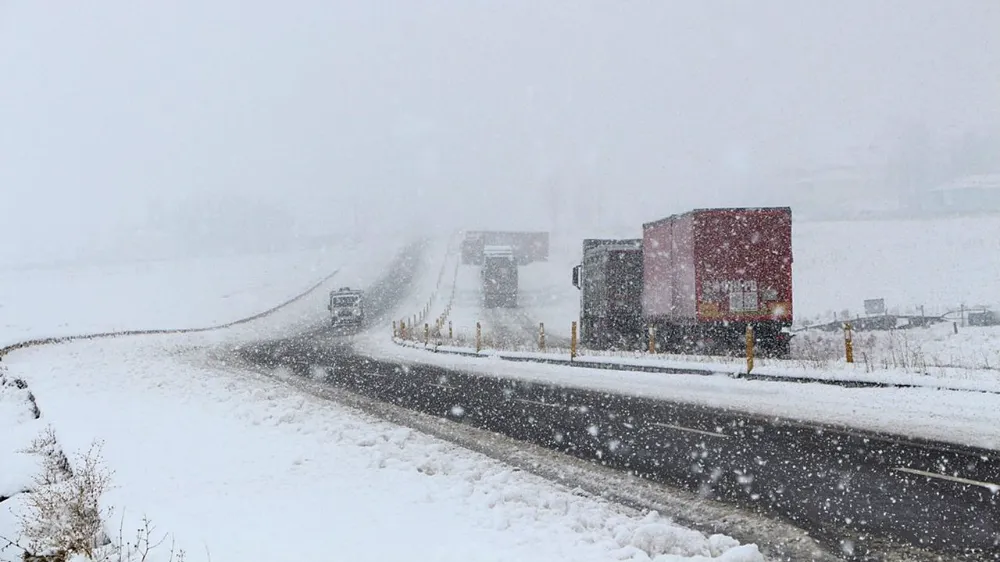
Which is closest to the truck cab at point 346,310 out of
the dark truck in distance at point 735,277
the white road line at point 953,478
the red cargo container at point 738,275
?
the dark truck in distance at point 735,277

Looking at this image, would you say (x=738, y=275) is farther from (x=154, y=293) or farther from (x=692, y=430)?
(x=154, y=293)

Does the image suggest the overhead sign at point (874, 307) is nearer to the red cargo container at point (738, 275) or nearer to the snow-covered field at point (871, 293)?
the snow-covered field at point (871, 293)

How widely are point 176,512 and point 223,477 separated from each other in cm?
148

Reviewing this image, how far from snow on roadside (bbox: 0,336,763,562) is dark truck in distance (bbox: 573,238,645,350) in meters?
14.7

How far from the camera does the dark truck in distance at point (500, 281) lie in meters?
57.0

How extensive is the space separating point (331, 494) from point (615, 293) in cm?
1967

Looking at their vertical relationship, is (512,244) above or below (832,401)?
above

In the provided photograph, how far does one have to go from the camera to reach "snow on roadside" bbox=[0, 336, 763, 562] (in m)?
5.43

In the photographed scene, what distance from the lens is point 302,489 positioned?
24.1ft

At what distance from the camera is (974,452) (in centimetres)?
803

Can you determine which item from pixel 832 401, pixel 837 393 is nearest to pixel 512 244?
pixel 837 393

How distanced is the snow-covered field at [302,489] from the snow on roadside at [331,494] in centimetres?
2

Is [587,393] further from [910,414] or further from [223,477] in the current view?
[223,477]

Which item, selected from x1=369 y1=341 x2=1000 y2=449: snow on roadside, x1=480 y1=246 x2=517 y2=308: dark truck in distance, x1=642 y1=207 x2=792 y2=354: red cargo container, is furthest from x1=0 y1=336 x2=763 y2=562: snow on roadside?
x1=480 y1=246 x2=517 y2=308: dark truck in distance
